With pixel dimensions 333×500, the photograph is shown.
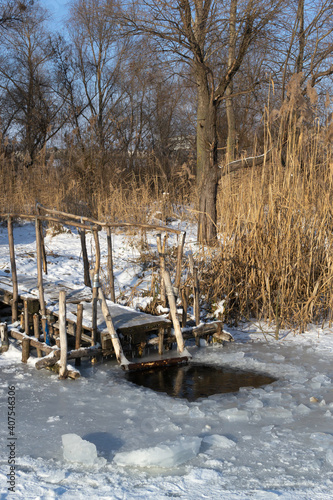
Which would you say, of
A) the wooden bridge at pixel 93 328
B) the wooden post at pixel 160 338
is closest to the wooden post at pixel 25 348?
the wooden bridge at pixel 93 328

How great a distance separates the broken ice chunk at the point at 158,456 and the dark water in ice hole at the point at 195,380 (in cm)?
107

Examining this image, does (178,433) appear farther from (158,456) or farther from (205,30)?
(205,30)

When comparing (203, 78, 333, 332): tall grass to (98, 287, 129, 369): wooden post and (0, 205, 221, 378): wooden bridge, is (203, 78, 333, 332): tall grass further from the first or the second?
(98, 287, 129, 369): wooden post

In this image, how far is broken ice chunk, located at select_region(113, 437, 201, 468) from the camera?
2912mm

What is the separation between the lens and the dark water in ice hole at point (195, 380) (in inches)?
166

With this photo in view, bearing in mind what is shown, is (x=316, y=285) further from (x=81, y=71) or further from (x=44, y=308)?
(x=81, y=71)

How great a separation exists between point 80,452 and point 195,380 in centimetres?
171

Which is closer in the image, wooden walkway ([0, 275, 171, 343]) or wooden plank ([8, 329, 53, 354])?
wooden plank ([8, 329, 53, 354])

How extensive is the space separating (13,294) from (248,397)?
9.53ft

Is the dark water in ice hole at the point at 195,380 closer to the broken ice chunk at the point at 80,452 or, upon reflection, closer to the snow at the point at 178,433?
the snow at the point at 178,433

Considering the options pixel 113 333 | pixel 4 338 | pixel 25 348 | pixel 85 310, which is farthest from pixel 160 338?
pixel 4 338

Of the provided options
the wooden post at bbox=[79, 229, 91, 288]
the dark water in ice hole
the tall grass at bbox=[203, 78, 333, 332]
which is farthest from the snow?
the wooden post at bbox=[79, 229, 91, 288]

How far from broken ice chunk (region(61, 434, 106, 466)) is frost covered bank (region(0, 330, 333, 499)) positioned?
28mm

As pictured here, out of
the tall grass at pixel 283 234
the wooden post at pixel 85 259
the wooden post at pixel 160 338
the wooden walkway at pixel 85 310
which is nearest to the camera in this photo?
the wooden walkway at pixel 85 310
